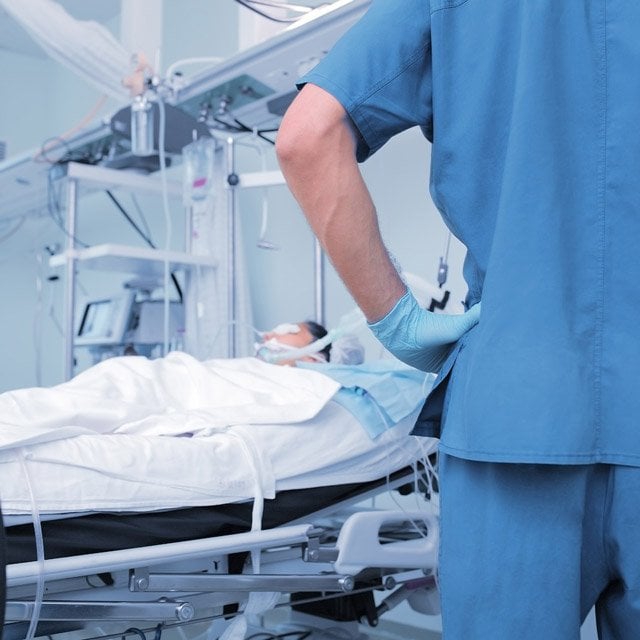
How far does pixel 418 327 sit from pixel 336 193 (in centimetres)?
22

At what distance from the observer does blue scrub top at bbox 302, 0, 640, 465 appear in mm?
873

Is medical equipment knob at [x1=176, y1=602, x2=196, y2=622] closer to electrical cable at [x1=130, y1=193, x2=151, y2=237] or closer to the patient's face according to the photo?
the patient's face

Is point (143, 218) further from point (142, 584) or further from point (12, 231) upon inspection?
point (142, 584)

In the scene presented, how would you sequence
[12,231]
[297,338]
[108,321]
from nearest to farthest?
[297,338]
[108,321]
[12,231]

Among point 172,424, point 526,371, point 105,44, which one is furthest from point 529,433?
point 105,44

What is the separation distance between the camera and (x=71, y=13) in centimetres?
Result: 486

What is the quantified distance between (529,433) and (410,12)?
515mm

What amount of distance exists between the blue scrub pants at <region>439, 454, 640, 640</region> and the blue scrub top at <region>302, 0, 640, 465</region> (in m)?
0.05

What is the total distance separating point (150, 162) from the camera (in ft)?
12.2

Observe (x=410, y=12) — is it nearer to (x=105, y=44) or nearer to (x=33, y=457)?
(x=33, y=457)

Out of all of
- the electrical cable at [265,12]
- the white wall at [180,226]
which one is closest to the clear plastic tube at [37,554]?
the electrical cable at [265,12]

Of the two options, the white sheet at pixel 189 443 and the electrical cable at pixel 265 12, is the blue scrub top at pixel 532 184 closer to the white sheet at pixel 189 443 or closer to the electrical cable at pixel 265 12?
the white sheet at pixel 189 443

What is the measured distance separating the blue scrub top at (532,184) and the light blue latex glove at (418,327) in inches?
2.0

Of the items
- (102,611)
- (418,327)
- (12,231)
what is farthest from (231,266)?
(12,231)
